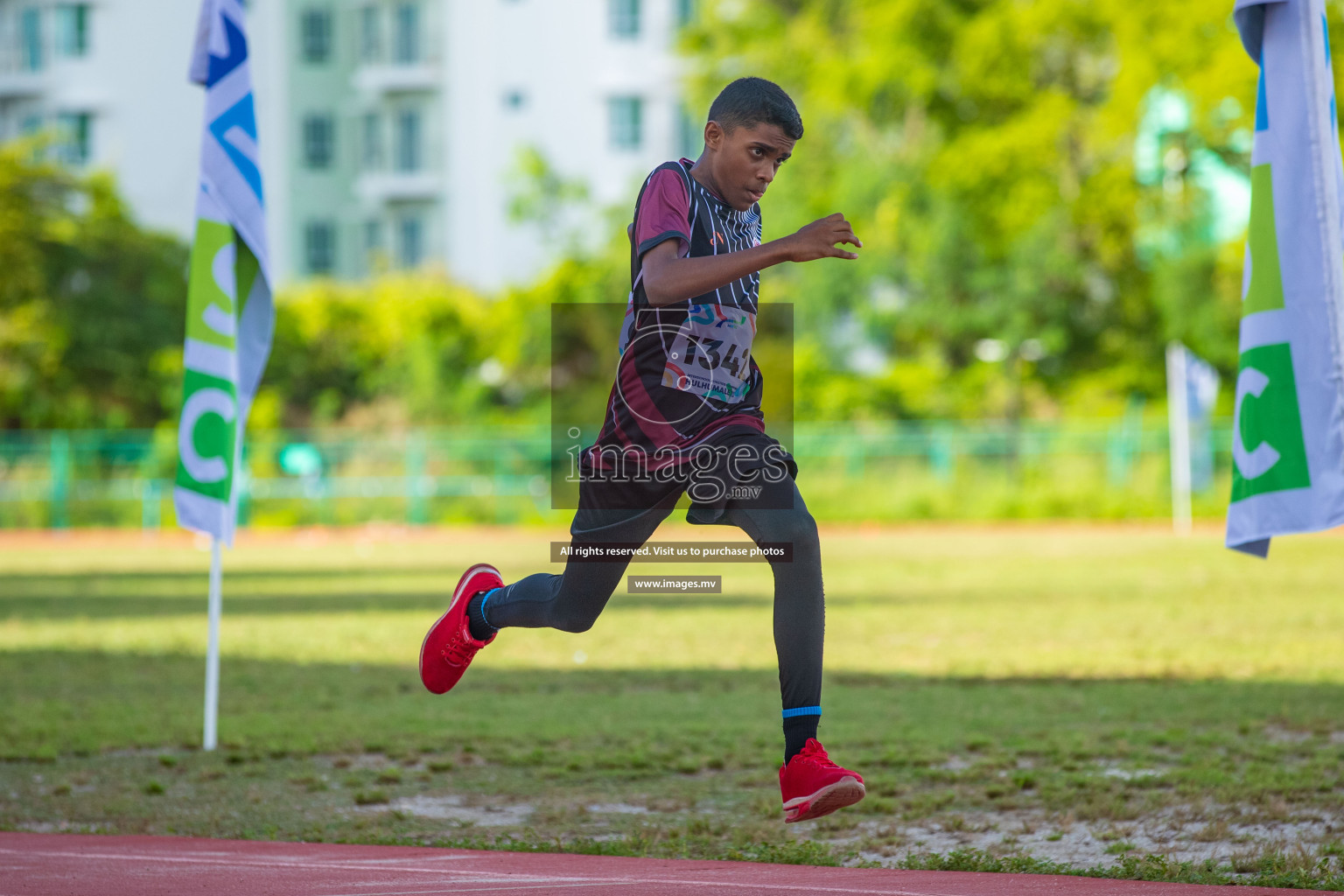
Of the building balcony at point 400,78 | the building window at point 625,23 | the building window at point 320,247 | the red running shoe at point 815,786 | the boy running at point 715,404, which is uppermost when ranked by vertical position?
the building window at point 625,23

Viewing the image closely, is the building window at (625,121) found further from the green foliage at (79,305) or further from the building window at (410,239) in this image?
the green foliage at (79,305)

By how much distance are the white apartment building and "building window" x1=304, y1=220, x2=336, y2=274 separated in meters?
0.06

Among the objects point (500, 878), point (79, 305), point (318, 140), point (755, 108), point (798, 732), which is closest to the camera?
point (798, 732)

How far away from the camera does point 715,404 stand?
13.9ft

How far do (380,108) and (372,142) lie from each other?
1237 mm

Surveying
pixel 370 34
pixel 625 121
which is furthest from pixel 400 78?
pixel 625 121

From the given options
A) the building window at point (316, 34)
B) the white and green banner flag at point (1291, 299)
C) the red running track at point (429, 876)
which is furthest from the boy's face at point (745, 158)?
the building window at point (316, 34)

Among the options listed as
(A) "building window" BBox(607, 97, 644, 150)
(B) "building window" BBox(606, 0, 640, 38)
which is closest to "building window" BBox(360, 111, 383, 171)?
(A) "building window" BBox(607, 97, 644, 150)

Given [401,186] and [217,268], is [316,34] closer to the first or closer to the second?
[401,186]

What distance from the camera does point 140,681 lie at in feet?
31.7

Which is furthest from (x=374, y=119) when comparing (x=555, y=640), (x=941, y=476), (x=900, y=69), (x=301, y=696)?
(x=301, y=696)

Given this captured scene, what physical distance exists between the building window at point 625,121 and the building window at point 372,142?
831 centimetres

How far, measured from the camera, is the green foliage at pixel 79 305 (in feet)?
120

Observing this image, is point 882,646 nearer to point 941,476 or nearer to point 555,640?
point 555,640
